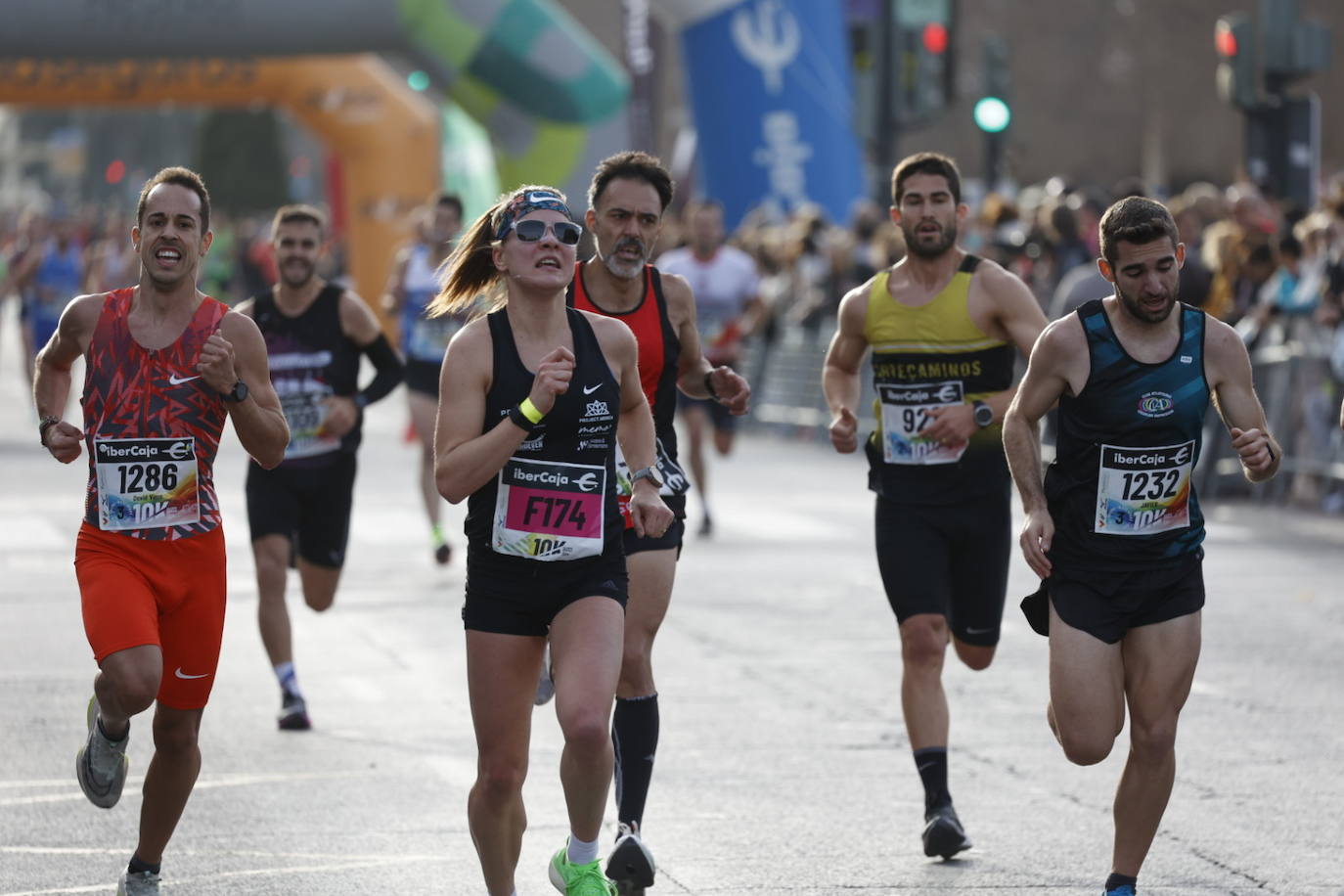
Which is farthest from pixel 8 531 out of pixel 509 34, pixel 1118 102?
pixel 1118 102

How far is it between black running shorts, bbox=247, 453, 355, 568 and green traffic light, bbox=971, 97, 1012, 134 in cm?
1205

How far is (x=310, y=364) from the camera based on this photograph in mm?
9469

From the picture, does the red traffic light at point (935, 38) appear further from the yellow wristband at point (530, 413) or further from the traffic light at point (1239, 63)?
the yellow wristband at point (530, 413)

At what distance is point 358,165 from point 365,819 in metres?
27.5

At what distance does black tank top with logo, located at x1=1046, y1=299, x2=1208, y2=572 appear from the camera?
595 centimetres

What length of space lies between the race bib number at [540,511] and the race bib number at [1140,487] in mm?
1313

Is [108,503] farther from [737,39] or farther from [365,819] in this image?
[737,39]

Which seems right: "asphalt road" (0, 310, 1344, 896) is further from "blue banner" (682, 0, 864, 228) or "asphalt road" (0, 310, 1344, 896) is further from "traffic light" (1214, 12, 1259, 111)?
"blue banner" (682, 0, 864, 228)

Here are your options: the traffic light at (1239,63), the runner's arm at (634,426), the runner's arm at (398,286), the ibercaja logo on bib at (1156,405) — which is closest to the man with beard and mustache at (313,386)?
the runner's arm at (634,426)

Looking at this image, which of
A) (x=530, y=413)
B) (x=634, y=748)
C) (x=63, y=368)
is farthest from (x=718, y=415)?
(x=530, y=413)

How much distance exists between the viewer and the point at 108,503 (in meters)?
6.10

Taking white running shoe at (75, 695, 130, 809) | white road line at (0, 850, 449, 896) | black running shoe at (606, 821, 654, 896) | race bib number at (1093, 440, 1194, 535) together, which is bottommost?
white road line at (0, 850, 449, 896)

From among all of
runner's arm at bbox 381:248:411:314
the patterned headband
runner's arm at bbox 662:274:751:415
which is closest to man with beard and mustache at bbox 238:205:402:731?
runner's arm at bbox 662:274:751:415

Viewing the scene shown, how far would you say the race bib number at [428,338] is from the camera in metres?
14.1
